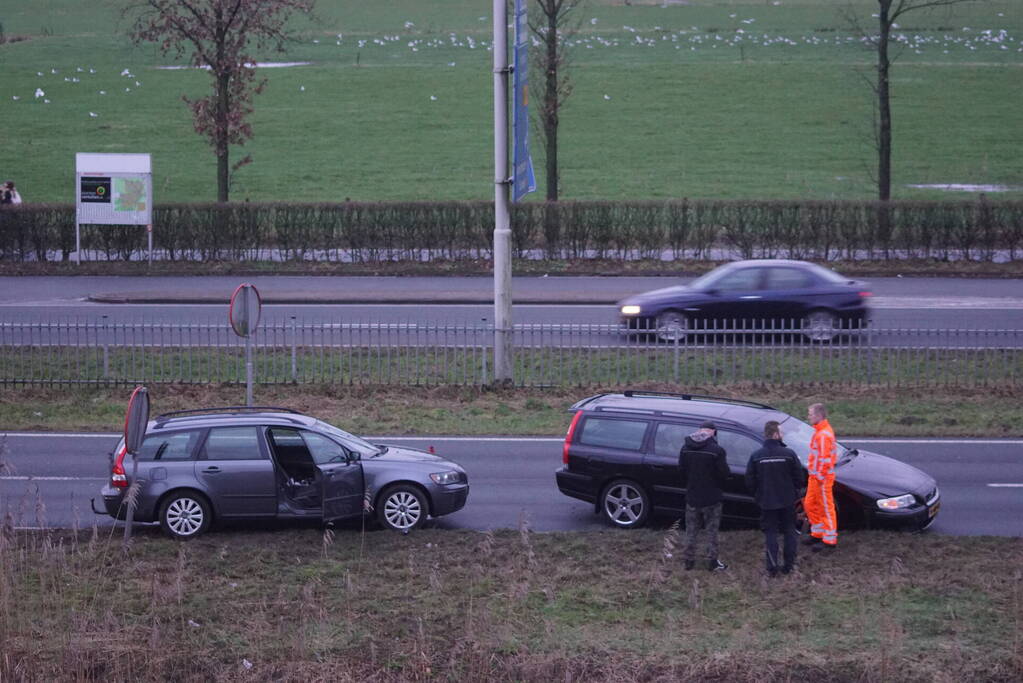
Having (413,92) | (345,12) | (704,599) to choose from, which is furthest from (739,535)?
(345,12)

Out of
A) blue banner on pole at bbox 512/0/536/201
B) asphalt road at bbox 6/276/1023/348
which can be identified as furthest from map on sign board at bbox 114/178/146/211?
blue banner on pole at bbox 512/0/536/201

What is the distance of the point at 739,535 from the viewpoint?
12.3 metres

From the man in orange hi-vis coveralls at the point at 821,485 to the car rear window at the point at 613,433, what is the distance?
194cm

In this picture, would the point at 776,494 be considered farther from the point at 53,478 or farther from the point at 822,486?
the point at 53,478

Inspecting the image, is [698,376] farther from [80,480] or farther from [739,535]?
[80,480]

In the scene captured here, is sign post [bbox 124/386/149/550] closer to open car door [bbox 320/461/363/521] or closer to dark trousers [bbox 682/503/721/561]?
open car door [bbox 320/461/363/521]

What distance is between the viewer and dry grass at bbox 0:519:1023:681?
9.07 m

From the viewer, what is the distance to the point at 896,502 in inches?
477

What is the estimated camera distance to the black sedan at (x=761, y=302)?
21672mm

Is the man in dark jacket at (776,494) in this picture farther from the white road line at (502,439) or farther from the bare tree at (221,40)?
the bare tree at (221,40)

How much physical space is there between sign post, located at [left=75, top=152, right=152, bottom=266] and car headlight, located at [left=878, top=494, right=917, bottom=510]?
76.5ft

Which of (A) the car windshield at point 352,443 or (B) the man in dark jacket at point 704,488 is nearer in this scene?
(B) the man in dark jacket at point 704,488

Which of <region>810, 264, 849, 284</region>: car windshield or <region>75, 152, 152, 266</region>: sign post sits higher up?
<region>75, 152, 152, 266</region>: sign post

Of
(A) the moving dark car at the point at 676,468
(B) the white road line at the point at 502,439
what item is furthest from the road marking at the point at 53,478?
(A) the moving dark car at the point at 676,468
